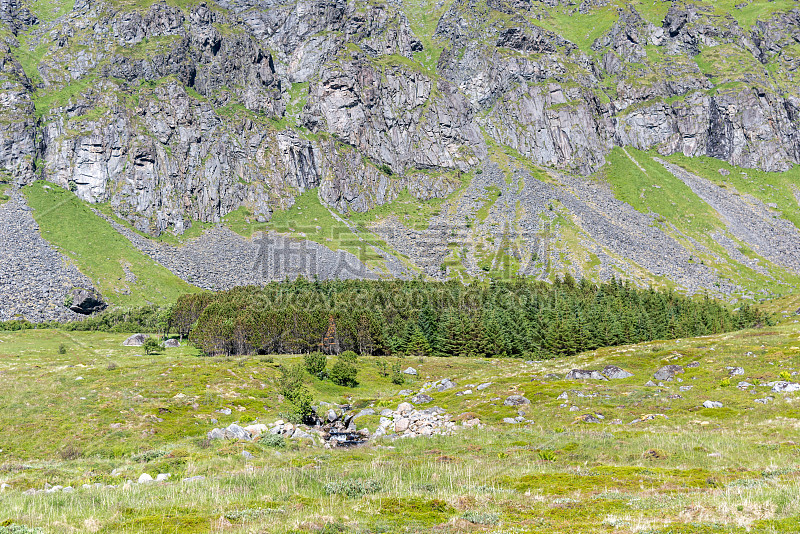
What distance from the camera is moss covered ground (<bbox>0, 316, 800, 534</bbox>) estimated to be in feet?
51.6

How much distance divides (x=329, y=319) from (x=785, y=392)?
3802 inches

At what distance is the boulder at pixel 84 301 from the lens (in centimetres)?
16362

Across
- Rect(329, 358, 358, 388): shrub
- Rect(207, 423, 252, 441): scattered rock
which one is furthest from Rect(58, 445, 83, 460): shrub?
Rect(329, 358, 358, 388): shrub

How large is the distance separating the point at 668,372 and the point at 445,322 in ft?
236

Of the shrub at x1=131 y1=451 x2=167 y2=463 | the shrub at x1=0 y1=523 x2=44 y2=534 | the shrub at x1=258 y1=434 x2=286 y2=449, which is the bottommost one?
the shrub at x1=258 y1=434 x2=286 y2=449

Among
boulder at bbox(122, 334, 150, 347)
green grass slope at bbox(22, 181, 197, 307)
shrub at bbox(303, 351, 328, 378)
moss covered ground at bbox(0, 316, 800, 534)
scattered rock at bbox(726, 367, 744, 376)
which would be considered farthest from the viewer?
green grass slope at bbox(22, 181, 197, 307)

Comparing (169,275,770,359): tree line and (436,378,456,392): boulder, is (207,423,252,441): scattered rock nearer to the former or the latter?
(436,378,456,392): boulder

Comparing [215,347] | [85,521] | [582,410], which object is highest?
[85,521]

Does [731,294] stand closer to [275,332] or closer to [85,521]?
[275,332]

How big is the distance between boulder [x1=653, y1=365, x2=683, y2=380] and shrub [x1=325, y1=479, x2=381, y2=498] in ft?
169

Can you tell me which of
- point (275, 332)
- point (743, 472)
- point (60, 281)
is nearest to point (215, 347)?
point (275, 332)

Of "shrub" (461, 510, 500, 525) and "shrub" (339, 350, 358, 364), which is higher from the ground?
"shrub" (461, 510, 500, 525)

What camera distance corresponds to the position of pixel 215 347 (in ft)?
376

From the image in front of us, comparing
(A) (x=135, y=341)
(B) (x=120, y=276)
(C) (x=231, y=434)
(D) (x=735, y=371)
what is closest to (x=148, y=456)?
(C) (x=231, y=434)
